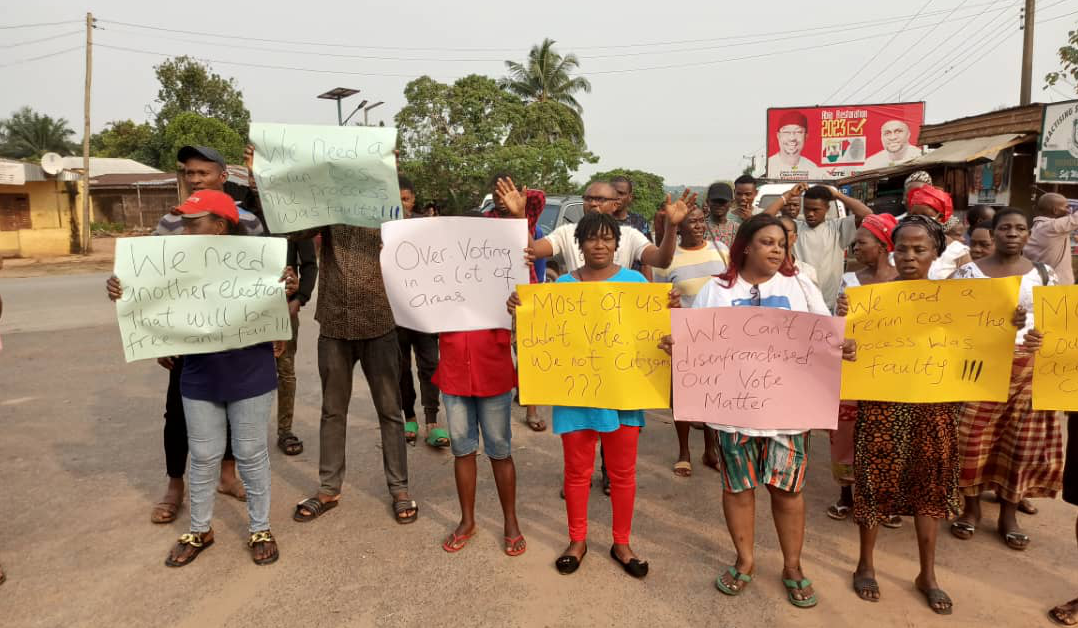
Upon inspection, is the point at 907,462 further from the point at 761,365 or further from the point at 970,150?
the point at 970,150

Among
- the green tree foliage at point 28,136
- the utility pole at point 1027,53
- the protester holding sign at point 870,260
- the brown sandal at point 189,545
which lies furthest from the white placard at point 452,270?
the green tree foliage at point 28,136

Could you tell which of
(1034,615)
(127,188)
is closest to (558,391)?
(1034,615)

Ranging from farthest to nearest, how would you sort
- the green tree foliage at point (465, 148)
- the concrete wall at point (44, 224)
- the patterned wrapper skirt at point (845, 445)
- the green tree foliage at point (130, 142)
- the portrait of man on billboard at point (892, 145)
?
the green tree foliage at point (130, 142), the portrait of man on billboard at point (892, 145), the concrete wall at point (44, 224), the green tree foliage at point (465, 148), the patterned wrapper skirt at point (845, 445)

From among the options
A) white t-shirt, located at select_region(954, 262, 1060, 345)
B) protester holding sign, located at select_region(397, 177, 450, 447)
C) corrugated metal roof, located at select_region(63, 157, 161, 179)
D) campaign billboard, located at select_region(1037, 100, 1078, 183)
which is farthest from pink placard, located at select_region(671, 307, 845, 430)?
corrugated metal roof, located at select_region(63, 157, 161, 179)

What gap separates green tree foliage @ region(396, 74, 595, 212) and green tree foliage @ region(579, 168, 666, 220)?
6.22 m

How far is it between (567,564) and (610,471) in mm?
504

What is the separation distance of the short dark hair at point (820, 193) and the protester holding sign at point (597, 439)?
2.47 m

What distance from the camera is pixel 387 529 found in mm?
3836

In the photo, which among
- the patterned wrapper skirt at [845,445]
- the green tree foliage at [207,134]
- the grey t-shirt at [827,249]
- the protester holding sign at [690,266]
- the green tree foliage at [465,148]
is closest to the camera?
the patterned wrapper skirt at [845,445]

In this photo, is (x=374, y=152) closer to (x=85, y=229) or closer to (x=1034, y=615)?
(x=1034, y=615)

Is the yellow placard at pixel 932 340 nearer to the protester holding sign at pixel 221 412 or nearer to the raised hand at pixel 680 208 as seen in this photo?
the raised hand at pixel 680 208

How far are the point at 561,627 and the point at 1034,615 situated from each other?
6.81ft

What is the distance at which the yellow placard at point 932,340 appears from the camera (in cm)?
298

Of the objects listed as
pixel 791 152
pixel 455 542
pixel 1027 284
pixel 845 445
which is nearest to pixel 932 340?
pixel 1027 284
